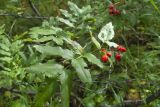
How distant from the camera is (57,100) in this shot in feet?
6.78

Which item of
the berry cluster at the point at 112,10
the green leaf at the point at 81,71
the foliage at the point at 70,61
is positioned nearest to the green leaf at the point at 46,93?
the foliage at the point at 70,61

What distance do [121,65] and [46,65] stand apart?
4.22ft

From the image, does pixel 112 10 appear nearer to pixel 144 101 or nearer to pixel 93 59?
pixel 144 101

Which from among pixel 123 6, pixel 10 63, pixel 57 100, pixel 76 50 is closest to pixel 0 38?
pixel 10 63

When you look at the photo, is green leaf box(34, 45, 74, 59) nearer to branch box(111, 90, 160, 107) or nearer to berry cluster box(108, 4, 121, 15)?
branch box(111, 90, 160, 107)

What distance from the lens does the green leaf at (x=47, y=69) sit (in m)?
1.44

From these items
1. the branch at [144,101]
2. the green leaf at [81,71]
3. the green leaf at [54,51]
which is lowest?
the branch at [144,101]

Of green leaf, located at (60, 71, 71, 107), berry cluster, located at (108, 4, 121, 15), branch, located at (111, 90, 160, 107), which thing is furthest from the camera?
berry cluster, located at (108, 4, 121, 15)

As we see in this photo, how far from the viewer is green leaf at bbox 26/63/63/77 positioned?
1444 millimetres

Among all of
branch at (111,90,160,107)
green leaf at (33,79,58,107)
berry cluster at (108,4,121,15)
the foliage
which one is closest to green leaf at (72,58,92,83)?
the foliage

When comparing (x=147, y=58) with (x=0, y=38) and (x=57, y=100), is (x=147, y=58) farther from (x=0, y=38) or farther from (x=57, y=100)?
(x=0, y=38)

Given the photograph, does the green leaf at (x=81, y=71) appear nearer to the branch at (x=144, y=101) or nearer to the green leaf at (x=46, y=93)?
the green leaf at (x=46, y=93)

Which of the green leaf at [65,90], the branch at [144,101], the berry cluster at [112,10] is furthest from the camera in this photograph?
A: the berry cluster at [112,10]

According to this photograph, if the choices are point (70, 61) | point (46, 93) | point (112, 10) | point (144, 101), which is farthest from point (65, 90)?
point (112, 10)
